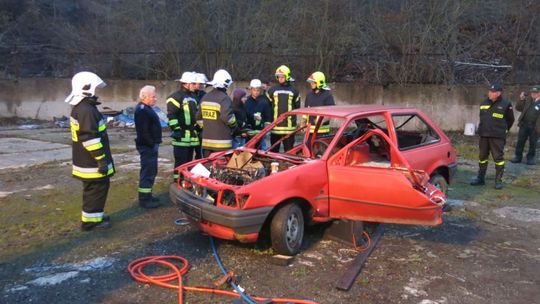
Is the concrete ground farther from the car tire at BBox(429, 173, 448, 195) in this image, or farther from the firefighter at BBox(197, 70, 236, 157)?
the firefighter at BBox(197, 70, 236, 157)

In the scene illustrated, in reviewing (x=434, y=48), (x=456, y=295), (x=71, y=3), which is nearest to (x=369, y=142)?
(x=456, y=295)

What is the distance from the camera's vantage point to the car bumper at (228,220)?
183 inches

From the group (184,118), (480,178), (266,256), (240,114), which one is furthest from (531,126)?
(266,256)

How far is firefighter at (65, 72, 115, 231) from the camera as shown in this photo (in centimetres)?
554

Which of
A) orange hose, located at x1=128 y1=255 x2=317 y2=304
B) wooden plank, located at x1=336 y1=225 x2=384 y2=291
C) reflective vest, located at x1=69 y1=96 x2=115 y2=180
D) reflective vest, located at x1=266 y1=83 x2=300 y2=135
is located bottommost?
orange hose, located at x1=128 y1=255 x2=317 y2=304

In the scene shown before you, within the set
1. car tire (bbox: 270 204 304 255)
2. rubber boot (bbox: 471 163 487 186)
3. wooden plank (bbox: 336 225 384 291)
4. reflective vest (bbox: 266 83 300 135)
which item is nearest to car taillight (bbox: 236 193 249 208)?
car tire (bbox: 270 204 304 255)

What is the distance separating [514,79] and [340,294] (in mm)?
12259

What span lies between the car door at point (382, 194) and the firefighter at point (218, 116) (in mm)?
1970

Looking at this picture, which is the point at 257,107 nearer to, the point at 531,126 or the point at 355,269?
the point at 355,269

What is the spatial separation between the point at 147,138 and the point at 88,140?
45.9 inches

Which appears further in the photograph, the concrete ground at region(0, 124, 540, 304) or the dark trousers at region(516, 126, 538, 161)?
the dark trousers at region(516, 126, 538, 161)

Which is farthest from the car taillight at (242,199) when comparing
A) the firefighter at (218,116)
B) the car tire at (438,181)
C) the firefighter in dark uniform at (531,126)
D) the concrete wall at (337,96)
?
the concrete wall at (337,96)

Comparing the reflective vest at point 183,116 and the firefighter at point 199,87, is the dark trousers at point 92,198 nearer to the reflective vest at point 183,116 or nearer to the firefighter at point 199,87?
the reflective vest at point 183,116

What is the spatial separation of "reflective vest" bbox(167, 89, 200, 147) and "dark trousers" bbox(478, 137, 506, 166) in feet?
15.7
